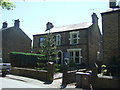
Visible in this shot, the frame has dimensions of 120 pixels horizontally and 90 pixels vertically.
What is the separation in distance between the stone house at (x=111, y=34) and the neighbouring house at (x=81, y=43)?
8.10 m

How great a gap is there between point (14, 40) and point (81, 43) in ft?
57.1

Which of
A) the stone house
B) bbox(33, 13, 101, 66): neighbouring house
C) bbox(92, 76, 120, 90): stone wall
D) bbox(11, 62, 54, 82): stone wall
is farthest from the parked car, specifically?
the stone house

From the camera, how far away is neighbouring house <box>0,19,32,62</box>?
1289 inches

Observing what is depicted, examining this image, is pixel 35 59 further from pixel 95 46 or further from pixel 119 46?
pixel 119 46

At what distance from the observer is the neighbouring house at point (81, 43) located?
25.3 meters

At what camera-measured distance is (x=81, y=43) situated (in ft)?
84.6

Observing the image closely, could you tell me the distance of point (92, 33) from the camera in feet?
89.7

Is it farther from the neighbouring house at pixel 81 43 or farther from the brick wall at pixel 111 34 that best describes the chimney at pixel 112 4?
the neighbouring house at pixel 81 43

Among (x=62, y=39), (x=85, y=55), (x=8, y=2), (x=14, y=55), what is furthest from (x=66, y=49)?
(x=8, y=2)

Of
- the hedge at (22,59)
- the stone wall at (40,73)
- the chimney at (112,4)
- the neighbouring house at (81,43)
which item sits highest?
the chimney at (112,4)

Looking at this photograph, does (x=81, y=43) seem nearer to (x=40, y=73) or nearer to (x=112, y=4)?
(x=112, y=4)

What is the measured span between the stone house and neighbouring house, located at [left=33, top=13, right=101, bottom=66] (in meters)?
8.10

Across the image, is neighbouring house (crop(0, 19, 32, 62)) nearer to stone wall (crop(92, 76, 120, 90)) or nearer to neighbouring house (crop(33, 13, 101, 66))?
neighbouring house (crop(33, 13, 101, 66))

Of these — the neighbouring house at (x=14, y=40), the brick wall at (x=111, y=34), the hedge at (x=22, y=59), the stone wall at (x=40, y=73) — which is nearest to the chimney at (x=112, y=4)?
the brick wall at (x=111, y=34)
